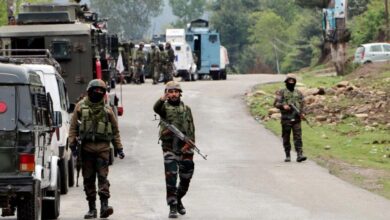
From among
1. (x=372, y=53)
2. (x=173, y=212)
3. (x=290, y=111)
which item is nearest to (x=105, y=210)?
(x=173, y=212)

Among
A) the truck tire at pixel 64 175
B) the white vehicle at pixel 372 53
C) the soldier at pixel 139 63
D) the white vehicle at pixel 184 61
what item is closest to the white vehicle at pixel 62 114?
the truck tire at pixel 64 175

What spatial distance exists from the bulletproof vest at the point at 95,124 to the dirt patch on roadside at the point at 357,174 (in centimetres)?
609

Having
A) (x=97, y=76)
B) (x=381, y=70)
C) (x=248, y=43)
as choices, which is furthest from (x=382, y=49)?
(x=248, y=43)

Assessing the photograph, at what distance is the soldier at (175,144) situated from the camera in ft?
53.5

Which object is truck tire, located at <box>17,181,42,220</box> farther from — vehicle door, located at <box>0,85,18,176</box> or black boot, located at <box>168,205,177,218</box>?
black boot, located at <box>168,205,177,218</box>

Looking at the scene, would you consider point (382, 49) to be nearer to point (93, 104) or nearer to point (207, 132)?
point (207, 132)

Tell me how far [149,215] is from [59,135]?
129 inches

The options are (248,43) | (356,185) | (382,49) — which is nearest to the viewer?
(356,185)

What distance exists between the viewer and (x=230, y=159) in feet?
84.8

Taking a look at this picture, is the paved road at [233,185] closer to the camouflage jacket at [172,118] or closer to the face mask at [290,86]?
the camouflage jacket at [172,118]

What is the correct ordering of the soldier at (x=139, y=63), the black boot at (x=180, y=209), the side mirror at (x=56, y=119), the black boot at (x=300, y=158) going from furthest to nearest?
the soldier at (x=139, y=63)
the black boot at (x=300, y=158)
the black boot at (x=180, y=209)
the side mirror at (x=56, y=119)

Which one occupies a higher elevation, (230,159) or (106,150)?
(106,150)

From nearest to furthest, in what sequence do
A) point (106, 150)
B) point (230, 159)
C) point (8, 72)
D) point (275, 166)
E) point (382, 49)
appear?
point (8, 72) < point (106, 150) < point (275, 166) < point (230, 159) < point (382, 49)

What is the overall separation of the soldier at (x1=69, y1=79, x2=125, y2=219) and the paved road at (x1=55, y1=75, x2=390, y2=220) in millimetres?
581
